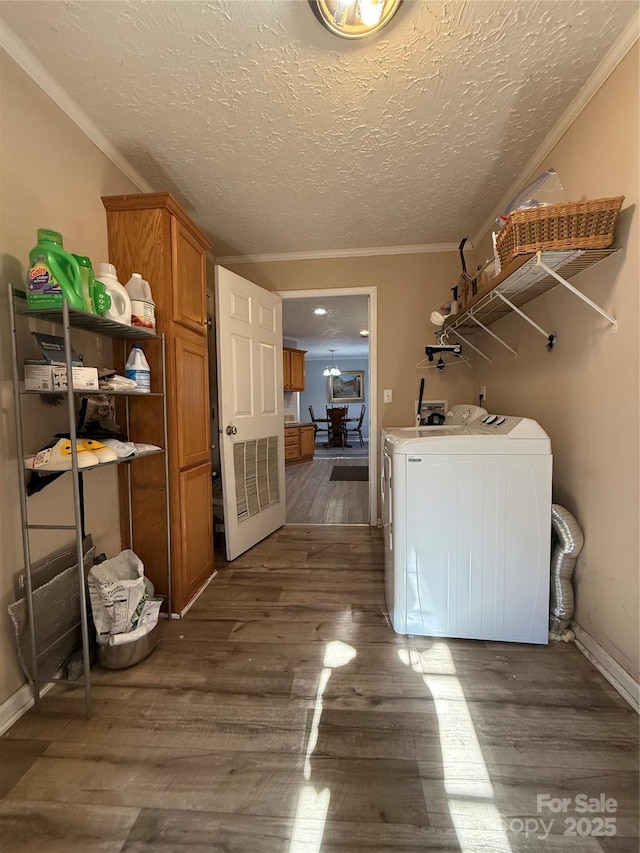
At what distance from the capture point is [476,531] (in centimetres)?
141

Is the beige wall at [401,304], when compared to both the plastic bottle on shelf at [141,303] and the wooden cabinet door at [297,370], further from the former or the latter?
the wooden cabinet door at [297,370]

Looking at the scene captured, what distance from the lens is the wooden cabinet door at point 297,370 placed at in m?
6.24

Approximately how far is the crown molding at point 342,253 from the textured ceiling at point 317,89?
1.95ft

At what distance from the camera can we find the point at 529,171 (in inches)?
69.7

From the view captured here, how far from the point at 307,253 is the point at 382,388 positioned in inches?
50.9

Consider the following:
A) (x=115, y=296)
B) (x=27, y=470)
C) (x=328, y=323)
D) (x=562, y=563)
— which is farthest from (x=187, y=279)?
(x=328, y=323)

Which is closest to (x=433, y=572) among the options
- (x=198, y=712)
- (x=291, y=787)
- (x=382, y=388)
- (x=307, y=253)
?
(x=291, y=787)

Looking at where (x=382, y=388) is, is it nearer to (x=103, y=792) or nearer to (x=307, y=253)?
(x=307, y=253)

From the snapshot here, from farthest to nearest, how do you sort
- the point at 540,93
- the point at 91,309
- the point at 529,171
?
the point at 529,171
the point at 540,93
the point at 91,309

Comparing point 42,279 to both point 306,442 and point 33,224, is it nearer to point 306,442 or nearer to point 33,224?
point 33,224

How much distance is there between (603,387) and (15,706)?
2.44 meters

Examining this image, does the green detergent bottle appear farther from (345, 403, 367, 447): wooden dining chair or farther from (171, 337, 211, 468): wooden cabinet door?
(345, 403, 367, 447): wooden dining chair

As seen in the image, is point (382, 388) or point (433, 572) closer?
point (433, 572)

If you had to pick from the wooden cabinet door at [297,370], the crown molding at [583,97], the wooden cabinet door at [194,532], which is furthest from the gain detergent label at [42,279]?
the wooden cabinet door at [297,370]
